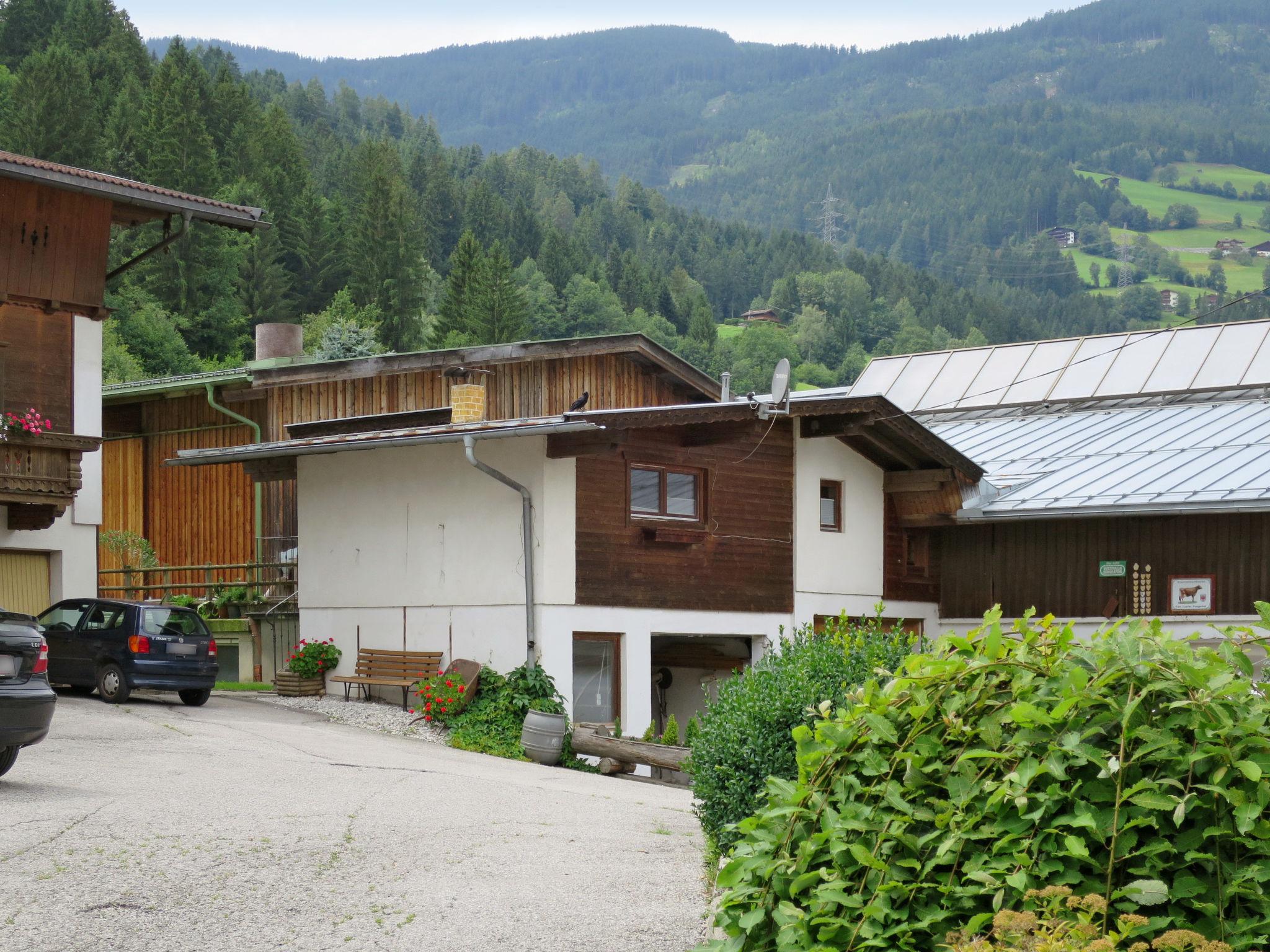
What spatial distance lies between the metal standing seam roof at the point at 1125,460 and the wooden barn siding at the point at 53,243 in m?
14.3

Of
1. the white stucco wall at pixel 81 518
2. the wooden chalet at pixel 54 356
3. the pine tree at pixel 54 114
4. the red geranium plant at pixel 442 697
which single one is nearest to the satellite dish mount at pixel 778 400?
the red geranium plant at pixel 442 697

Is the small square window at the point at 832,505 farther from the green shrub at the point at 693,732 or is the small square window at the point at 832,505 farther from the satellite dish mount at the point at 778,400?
the green shrub at the point at 693,732

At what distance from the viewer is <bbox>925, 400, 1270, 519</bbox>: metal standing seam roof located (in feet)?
76.1

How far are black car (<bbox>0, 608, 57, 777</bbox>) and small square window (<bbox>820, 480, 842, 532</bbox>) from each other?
1440cm

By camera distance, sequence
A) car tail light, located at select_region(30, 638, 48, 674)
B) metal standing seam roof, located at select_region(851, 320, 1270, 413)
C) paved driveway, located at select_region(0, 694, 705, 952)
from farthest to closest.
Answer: metal standing seam roof, located at select_region(851, 320, 1270, 413)
car tail light, located at select_region(30, 638, 48, 674)
paved driveway, located at select_region(0, 694, 705, 952)

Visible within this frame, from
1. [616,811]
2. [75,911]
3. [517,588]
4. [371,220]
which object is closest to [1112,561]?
[517,588]

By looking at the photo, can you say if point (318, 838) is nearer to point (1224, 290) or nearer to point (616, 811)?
point (616, 811)

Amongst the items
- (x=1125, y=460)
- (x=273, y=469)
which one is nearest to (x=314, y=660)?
(x=273, y=469)

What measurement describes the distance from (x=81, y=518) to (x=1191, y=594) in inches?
684

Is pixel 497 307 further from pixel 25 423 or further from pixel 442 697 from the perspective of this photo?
pixel 442 697

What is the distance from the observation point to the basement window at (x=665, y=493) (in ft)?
68.4

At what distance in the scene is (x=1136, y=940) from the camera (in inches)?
175

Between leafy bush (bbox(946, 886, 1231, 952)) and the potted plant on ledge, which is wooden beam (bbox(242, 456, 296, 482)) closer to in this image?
the potted plant on ledge

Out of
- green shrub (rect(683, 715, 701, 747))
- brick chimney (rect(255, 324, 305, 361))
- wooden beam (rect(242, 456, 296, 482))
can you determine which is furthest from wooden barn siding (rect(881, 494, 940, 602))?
brick chimney (rect(255, 324, 305, 361))
